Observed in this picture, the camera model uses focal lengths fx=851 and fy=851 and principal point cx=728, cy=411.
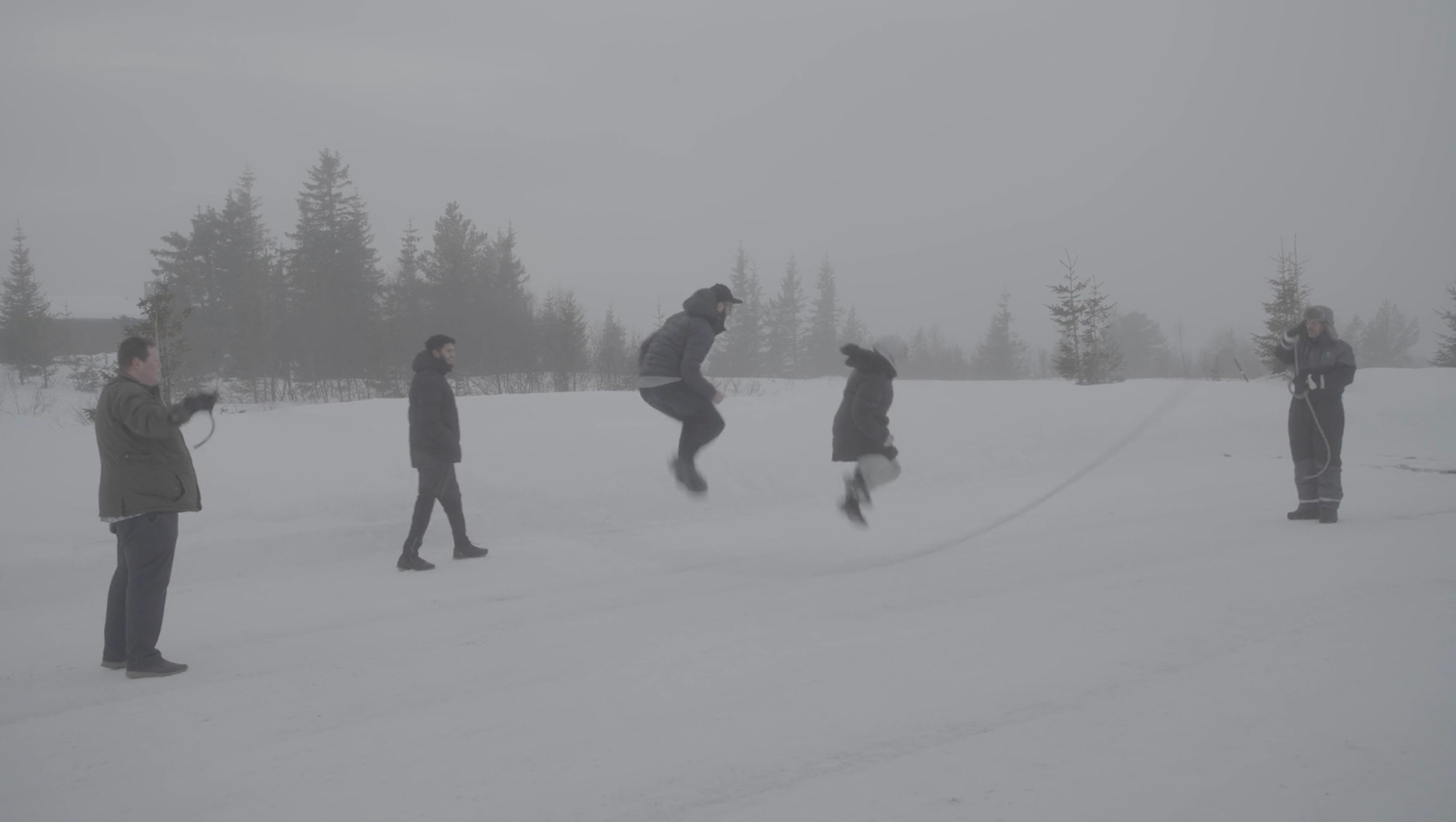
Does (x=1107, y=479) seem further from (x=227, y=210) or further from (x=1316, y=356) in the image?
(x=227, y=210)

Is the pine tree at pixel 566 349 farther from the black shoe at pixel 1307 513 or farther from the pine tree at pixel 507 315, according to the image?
the black shoe at pixel 1307 513

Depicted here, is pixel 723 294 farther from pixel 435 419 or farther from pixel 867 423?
pixel 435 419

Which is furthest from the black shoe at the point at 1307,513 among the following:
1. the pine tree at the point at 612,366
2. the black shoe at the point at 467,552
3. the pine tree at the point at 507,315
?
the pine tree at the point at 507,315

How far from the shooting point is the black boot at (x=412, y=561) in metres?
8.77

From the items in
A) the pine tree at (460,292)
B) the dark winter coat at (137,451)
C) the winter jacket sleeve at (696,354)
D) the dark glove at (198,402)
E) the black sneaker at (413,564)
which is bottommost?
the black sneaker at (413,564)

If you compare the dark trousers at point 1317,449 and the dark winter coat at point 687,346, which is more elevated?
the dark winter coat at point 687,346

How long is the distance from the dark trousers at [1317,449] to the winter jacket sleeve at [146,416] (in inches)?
439

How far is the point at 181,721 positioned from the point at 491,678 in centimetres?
178

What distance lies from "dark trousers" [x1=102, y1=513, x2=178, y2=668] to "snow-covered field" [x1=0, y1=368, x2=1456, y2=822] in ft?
0.89

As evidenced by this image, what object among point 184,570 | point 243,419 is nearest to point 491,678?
point 184,570

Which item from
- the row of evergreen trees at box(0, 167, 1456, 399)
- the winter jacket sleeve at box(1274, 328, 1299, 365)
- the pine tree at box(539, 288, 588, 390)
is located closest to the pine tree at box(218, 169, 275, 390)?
the row of evergreen trees at box(0, 167, 1456, 399)

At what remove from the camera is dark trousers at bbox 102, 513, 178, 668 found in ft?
19.2

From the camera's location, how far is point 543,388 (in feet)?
87.8

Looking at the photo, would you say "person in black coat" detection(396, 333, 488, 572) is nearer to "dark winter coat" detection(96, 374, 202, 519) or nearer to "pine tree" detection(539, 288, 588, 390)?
"dark winter coat" detection(96, 374, 202, 519)
